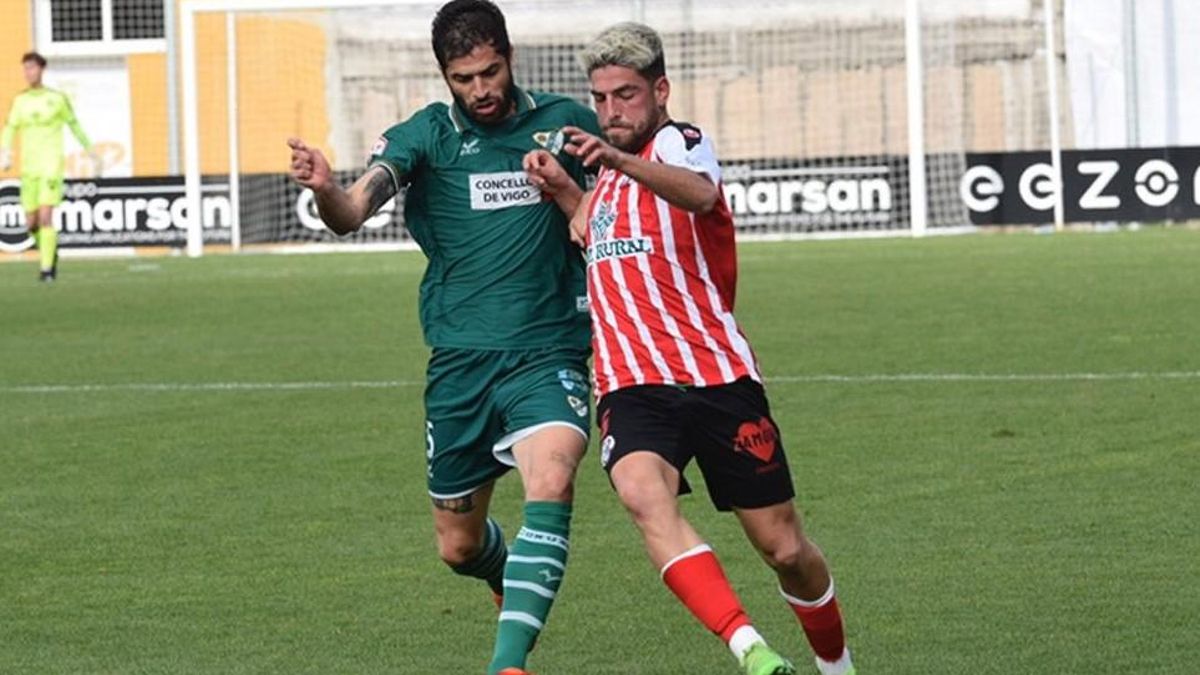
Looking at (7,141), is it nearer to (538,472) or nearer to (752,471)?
(538,472)

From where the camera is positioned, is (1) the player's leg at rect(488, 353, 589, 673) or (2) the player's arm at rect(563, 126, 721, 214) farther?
(1) the player's leg at rect(488, 353, 589, 673)

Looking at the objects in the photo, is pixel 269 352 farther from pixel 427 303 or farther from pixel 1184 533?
pixel 427 303

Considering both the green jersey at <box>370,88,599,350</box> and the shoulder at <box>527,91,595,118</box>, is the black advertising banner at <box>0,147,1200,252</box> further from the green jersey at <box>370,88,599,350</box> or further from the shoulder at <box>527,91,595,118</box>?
the green jersey at <box>370,88,599,350</box>

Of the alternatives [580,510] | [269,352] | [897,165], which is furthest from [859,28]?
[580,510]

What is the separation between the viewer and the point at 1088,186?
3300 cm

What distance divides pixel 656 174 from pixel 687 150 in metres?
0.25

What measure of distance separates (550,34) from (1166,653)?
29088mm

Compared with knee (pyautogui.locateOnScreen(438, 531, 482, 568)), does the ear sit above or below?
above

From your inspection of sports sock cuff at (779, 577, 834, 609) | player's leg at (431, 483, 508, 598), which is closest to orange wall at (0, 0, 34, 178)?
player's leg at (431, 483, 508, 598)

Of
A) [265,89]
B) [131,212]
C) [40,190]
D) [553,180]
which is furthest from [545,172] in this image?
[265,89]

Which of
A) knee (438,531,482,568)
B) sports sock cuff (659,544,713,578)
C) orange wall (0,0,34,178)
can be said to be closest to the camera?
sports sock cuff (659,544,713,578)

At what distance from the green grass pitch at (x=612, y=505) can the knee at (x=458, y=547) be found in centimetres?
24

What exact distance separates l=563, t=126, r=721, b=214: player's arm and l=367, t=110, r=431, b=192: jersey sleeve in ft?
2.73

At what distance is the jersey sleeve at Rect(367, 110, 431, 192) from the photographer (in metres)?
7.11
